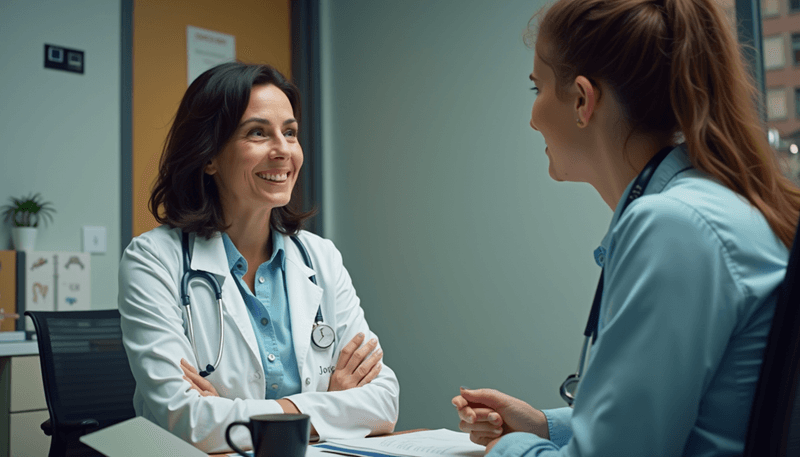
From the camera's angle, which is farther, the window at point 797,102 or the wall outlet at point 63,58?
the wall outlet at point 63,58

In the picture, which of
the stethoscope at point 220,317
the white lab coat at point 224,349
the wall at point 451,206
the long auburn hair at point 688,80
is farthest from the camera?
the wall at point 451,206

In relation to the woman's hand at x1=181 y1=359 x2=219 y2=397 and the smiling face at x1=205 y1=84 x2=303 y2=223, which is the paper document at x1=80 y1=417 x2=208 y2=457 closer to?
the woman's hand at x1=181 y1=359 x2=219 y2=397

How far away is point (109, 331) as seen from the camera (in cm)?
194

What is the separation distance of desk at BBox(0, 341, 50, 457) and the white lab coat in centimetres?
94

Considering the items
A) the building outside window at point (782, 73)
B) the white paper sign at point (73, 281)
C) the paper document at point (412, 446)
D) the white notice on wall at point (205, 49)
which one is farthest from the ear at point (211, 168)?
the building outside window at point (782, 73)

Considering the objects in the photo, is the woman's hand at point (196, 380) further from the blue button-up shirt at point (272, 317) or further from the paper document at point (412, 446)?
the paper document at point (412, 446)

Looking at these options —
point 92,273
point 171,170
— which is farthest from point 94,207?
point 171,170

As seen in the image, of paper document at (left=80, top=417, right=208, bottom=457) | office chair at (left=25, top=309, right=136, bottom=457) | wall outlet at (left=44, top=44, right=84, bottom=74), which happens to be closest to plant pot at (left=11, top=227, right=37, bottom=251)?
wall outlet at (left=44, top=44, right=84, bottom=74)

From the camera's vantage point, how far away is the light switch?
2.81 meters

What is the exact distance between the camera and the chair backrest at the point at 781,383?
0.61 metres

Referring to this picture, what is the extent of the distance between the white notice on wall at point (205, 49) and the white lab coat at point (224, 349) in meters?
1.78

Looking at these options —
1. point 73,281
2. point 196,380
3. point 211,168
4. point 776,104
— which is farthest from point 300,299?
point 776,104

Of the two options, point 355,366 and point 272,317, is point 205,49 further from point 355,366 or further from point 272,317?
point 355,366

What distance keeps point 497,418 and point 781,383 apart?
522 millimetres
